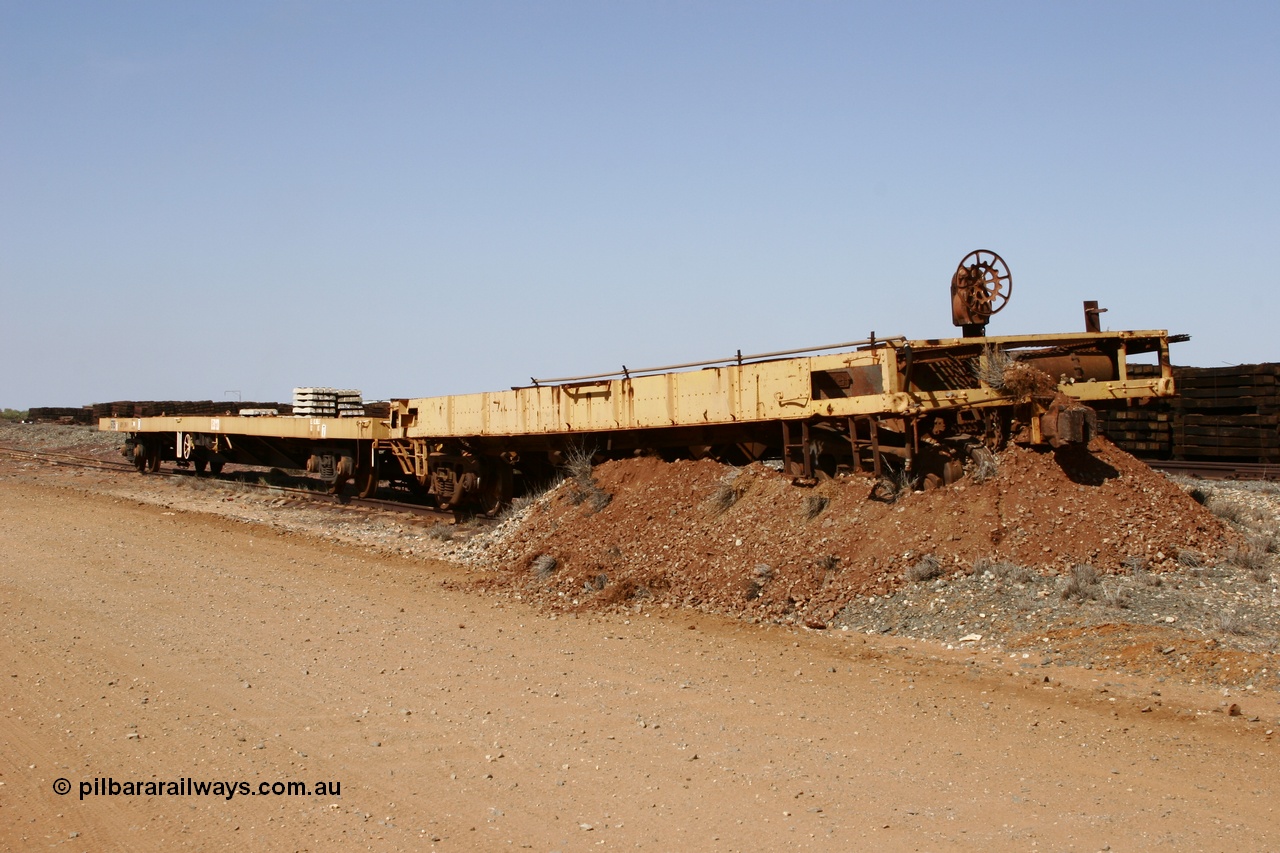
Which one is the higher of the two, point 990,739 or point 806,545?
point 806,545

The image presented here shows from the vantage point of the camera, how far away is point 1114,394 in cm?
1164

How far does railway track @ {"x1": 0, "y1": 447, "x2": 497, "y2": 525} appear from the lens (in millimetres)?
19328

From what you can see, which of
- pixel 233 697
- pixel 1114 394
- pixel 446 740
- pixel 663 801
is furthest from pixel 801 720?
pixel 1114 394

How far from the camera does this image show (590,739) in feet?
22.6

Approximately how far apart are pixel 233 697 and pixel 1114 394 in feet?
30.0

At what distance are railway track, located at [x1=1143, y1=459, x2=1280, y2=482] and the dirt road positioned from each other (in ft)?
35.6

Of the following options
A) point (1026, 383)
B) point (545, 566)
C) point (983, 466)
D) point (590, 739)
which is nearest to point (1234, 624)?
point (983, 466)

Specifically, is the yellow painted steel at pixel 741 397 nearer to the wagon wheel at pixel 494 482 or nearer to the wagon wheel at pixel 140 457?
the wagon wheel at pixel 494 482

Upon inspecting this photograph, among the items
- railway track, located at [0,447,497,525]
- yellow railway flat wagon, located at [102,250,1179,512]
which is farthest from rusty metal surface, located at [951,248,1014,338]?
railway track, located at [0,447,497,525]

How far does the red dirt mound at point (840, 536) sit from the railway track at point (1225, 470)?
24.1ft

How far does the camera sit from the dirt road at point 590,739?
217 inches

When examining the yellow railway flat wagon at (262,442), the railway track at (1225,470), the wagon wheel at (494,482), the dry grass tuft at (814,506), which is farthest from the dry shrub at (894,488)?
the yellow railway flat wagon at (262,442)

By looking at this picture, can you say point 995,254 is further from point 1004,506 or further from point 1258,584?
point 1258,584

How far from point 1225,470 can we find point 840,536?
1029 cm
